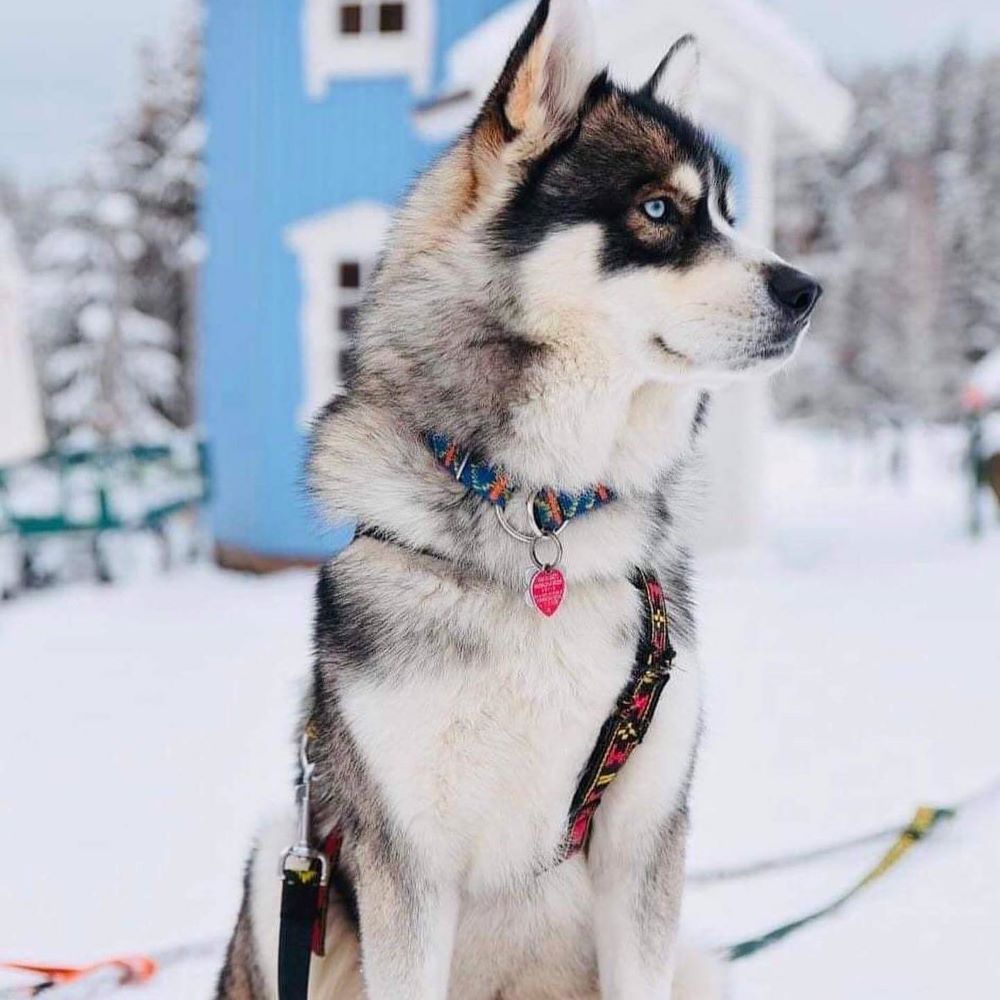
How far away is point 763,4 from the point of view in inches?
428

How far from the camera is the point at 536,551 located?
1.98m

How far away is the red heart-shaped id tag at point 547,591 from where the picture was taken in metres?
1.92

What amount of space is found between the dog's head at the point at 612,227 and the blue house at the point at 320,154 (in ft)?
25.2

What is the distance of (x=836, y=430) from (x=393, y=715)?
3145cm

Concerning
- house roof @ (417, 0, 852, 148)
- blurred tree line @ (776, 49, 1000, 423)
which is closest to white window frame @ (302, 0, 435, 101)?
house roof @ (417, 0, 852, 148)

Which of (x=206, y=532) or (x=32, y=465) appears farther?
(x=206, y=532)

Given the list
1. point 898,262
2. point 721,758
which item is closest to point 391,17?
point 721,758

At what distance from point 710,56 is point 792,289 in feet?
27.8

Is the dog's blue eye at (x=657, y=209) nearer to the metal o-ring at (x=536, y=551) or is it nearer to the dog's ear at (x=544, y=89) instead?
the dog's ear at (x=544, y=89)

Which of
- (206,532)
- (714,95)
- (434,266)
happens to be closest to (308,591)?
(206,532)

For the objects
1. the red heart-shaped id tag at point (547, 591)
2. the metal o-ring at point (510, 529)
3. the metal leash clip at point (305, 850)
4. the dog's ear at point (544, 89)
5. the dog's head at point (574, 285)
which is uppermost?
the dog's ear at point (544, 89)

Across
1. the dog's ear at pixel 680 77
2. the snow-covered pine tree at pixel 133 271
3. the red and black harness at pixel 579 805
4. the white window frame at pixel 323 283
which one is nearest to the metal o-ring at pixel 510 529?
the red and black harness at pixel 579 805

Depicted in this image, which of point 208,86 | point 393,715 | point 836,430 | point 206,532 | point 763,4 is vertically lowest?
point 836,430

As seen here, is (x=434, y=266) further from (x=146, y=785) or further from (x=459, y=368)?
(x=146, y=785)
